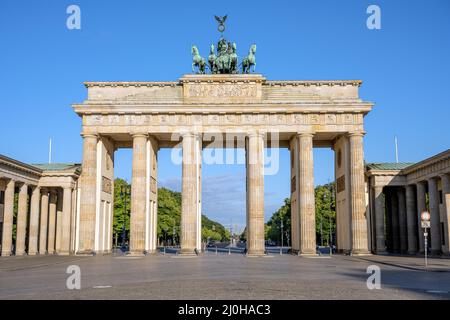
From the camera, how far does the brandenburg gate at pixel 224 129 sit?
51.3m

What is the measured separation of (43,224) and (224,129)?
22648 mm

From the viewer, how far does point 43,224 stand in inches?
2263

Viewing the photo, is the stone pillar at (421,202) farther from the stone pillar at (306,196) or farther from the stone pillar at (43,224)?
the stone pillar at (43,224)

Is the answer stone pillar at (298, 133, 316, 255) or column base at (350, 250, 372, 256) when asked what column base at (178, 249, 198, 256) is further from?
column base at (350, 250, 372, 256)

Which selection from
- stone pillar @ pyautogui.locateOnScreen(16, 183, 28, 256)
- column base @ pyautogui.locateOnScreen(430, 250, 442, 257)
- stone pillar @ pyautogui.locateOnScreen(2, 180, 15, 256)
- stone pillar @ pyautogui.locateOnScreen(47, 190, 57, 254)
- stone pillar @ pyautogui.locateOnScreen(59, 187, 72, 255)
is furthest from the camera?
stone pillar @ pyautogui.locateOnScreen(47, 190, 57, 254)

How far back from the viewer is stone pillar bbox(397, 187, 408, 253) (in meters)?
58.1

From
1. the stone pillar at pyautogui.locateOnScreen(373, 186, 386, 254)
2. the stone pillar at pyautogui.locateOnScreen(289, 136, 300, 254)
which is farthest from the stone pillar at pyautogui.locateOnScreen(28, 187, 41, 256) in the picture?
the stone pillar at pyautogui.locateOnScreen(373, 186, 386, 254)

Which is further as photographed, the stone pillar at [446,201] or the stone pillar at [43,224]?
the stone pillar at [43,224]

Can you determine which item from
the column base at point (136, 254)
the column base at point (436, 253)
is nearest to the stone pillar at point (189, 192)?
the column base at point (136, 254)

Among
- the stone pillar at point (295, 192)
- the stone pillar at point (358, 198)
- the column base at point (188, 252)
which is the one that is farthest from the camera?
the stone pillar at point (295, 192)

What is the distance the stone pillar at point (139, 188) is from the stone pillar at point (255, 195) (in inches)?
406

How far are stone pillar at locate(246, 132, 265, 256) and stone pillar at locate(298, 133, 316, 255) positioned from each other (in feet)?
12.4

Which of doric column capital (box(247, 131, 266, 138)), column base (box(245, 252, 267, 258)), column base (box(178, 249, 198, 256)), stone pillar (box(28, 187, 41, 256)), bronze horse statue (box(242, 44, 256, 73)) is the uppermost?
bronze horse statue (box(242, 44, 256, 73))
